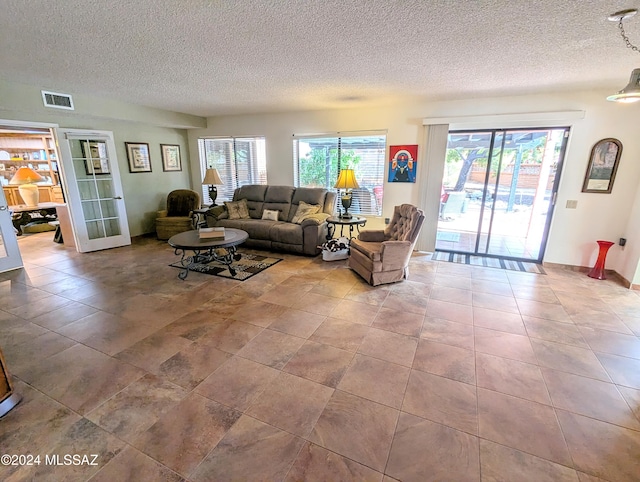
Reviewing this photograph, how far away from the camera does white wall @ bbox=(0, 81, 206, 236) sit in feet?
12.9

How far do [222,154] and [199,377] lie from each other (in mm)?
5614

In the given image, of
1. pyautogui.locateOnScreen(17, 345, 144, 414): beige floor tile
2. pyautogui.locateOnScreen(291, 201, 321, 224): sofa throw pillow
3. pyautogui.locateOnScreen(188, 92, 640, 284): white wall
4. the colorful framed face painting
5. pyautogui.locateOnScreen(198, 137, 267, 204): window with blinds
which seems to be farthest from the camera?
pyautogui.locateOnScreen(198, 137, 267, 204): window with blinds

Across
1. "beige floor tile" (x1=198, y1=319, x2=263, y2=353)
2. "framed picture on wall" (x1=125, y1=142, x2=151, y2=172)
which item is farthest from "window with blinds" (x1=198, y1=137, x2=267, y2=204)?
"beige floor tile" (x1=198, y1=319, x2=263, y2=353)

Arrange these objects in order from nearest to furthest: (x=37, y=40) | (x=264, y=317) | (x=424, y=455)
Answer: (x=424, y=455)
(x=37, y=40)
(x=264, y=317)

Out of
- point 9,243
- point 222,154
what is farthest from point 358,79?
point 9,243

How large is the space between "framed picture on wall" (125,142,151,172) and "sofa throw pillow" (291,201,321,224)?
11.3ft

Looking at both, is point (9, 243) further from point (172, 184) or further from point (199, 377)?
point (199, 377)

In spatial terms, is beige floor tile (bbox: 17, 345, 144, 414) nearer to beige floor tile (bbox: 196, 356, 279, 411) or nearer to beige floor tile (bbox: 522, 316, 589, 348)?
beige floor tile (bbox: 196, 356, 279, 411)

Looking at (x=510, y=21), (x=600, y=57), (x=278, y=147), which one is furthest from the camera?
(x=278, y=147)

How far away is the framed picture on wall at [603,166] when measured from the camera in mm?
3863

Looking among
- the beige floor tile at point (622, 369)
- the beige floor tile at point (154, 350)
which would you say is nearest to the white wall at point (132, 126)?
the beige floor tile at point (154, 350)

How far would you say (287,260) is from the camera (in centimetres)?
467

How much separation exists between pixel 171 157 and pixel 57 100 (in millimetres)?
2439

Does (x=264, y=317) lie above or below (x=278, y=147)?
below
